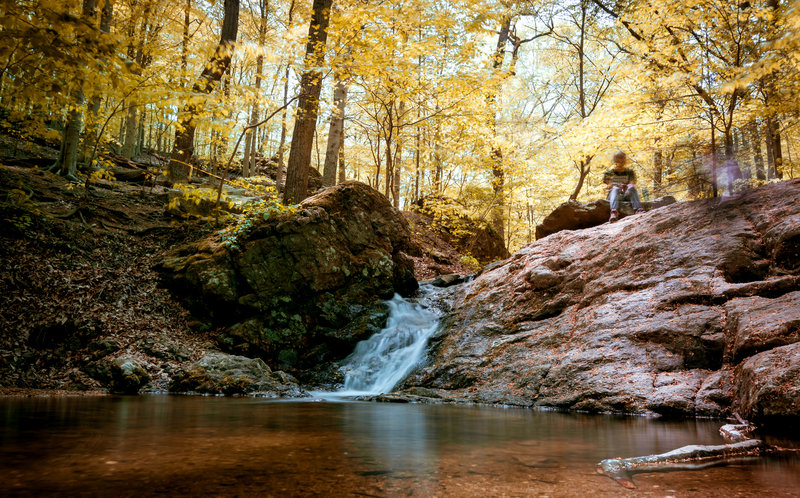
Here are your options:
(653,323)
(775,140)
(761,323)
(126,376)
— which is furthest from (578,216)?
(126,376)

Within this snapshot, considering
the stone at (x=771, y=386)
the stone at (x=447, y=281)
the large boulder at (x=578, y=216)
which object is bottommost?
the stone at (x=771, y=386)

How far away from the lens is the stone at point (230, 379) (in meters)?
6.57

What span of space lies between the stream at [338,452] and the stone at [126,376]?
134 cm

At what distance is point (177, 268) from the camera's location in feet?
29.1

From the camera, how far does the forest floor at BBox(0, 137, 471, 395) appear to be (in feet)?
21.0

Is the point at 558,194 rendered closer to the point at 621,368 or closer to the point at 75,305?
the point at 621,368

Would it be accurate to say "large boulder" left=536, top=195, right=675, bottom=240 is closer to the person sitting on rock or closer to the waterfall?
the person sitting on rock

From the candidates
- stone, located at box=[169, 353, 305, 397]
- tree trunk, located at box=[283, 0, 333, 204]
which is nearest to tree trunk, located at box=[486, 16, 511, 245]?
tree trunk, located at box=[283, 0, 333, 204]

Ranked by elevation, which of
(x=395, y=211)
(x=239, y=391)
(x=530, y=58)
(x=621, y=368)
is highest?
(x=530, y=58)

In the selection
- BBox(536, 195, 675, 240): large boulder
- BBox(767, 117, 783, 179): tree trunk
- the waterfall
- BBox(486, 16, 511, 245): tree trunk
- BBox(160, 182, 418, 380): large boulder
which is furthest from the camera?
BBox(486, 16, 511, 245): tree trunk

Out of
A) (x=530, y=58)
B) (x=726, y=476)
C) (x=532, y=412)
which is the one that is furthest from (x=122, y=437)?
(x=530, y=58)

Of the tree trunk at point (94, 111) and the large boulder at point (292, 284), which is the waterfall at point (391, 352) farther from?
the tree trunk at point (94, 111)

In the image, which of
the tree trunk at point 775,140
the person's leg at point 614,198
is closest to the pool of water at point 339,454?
the person's leg at point 614,198

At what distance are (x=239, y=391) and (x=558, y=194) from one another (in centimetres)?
1345
